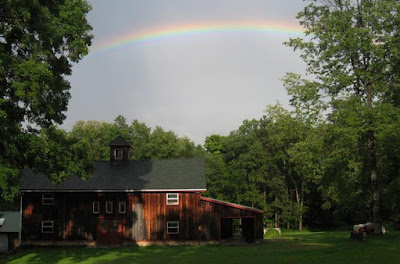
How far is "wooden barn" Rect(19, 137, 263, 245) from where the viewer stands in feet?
121

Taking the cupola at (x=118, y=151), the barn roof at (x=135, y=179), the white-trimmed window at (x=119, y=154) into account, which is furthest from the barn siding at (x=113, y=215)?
the white-trimmed window at (x=119, y=154)

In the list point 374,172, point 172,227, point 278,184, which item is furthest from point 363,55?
point 278,184

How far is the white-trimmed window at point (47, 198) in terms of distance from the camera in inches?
1473

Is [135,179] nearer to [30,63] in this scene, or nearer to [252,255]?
[252,255]

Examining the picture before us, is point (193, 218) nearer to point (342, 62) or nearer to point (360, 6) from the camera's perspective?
Result: point (342, 62)

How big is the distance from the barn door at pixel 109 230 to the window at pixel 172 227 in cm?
447

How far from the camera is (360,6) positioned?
30.9 meters

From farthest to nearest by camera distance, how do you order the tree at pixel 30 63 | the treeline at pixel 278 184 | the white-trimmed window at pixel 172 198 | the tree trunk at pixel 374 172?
the treeline at pixel 278 184 < the white-trimmed window at pixel 172 198 < the tree trunk at pixel 374 172 < the tree at pixel 30 63

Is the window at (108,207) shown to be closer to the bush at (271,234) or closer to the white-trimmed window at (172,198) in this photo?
the white-trimmed window at (172,198)

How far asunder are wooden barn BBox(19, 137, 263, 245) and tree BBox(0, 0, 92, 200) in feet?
49.3

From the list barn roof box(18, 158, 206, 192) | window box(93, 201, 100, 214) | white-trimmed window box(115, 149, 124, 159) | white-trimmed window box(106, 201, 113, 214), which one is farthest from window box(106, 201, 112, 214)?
white-trimmed window box(115, 149, 124, 159)

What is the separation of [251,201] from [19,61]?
55597 millimetres

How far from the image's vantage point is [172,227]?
3697 centimetres

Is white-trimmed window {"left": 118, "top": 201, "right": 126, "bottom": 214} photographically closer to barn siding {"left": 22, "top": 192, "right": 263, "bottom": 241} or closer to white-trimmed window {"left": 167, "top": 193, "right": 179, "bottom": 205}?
barn siding {"left": 22, "top": 192, "right": 263, "bottom": 241}
